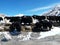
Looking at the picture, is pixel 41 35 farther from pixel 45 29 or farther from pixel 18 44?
pixel 18 44

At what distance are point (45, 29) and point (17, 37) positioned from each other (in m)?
10.0

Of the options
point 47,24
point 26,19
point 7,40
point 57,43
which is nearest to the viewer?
point 57,43

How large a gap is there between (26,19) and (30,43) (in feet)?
96.3

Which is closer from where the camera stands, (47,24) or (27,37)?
(27,37)

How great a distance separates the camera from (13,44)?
29578mm

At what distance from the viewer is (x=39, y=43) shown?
29.7 m

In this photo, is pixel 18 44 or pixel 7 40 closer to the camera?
pixel 18 44

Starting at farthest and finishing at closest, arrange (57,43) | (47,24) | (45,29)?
(47,24)
(45,29)
(57,43)

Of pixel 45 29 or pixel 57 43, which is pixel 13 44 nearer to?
pixel 57 43

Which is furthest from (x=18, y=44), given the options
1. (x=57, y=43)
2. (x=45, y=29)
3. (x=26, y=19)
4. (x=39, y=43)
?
(x=26, y=19)

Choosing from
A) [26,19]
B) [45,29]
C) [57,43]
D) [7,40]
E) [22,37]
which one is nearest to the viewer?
[57,43]

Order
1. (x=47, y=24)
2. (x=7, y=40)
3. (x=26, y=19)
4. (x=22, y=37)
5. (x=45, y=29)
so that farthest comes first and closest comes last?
(x=26, y=19) → (x=47, y=24) → (x=45, y=29) → (x=22, y=37) → (x=7, y=40)

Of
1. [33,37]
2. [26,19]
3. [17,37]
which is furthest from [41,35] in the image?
[26,19]

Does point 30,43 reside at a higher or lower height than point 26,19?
lower
